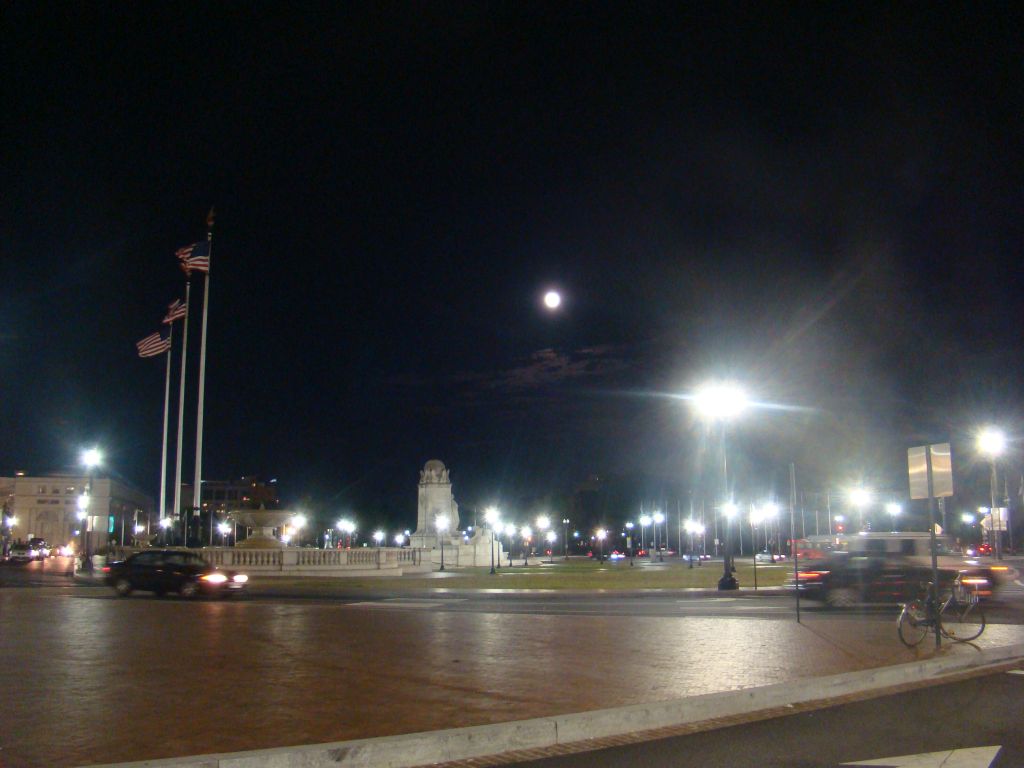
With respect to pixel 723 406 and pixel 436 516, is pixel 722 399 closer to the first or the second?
pixel 723 406

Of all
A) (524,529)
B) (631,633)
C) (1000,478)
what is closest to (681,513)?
(524,529)

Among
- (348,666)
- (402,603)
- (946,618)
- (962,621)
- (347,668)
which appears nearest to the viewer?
(347,668)

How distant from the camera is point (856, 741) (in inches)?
333

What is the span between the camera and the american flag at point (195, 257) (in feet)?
158

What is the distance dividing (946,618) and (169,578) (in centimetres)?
2072

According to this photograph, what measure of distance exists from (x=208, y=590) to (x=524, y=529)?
2669 inches

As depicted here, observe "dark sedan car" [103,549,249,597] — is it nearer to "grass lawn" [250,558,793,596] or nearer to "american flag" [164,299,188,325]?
"grass lawn" [250,558,793,596]

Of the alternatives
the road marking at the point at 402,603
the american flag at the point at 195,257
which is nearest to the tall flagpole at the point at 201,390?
the american flag at the point at 195,257

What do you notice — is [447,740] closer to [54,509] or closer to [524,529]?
[524,529]

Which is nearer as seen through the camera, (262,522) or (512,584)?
(512,584)

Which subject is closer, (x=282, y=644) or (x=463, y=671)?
(x=463, y=671)

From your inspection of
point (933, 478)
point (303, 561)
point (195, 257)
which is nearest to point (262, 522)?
point (303, 561)

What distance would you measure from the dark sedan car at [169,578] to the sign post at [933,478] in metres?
19.8

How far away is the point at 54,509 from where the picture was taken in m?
131
